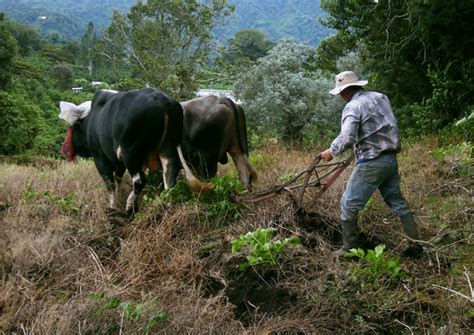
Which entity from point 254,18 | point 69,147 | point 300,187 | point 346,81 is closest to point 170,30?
point 69,147

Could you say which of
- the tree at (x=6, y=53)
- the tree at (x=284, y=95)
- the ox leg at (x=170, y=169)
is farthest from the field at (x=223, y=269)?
the tree at (x=6, y=53)

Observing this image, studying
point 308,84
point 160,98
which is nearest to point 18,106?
point 308,84

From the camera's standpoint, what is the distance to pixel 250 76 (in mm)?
15250

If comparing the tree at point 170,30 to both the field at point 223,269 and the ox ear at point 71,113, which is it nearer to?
the ox ear at point 71,113

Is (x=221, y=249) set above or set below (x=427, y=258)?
below

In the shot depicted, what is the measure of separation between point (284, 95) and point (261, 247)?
986 cm

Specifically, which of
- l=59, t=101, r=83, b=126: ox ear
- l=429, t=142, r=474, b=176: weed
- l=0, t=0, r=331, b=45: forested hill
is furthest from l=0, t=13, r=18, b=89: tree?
l=0, t=0, r=331, b=45: forested hill

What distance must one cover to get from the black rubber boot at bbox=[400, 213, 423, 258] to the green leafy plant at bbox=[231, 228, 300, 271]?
1073 millimetres

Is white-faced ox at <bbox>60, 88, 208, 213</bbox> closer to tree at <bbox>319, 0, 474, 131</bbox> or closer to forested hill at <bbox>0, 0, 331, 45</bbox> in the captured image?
tree at <bbox>319, 0, 474, 131</bbox>

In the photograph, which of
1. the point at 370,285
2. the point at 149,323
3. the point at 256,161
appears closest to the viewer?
the point at 149,323

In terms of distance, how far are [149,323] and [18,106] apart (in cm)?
2584

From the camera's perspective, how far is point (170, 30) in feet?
103

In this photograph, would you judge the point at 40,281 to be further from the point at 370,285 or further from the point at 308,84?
the point at 308,84

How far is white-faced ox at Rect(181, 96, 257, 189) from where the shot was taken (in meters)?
7.33
